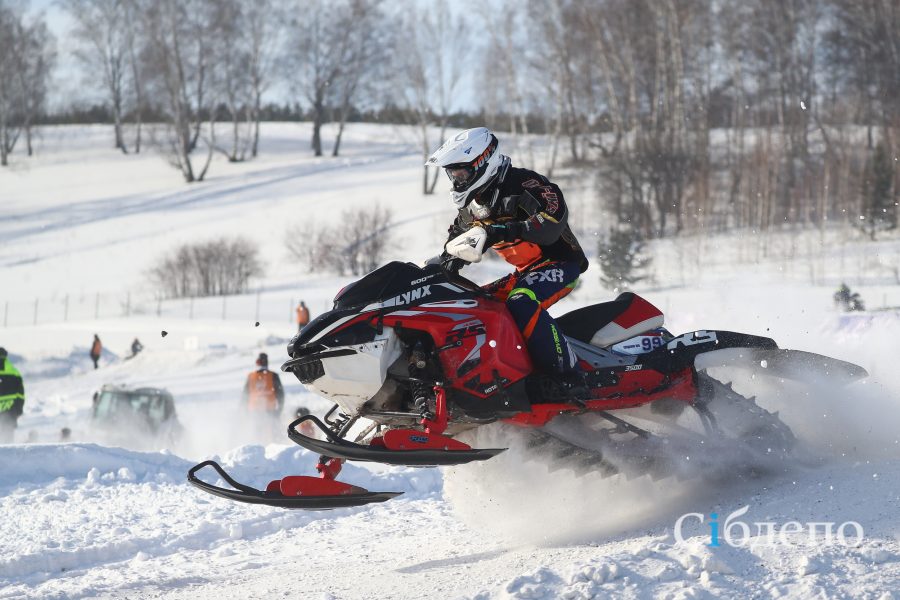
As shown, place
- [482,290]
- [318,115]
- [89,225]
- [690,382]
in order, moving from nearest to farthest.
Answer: [482,290] < [690,382] < [89,225] < [318,115]

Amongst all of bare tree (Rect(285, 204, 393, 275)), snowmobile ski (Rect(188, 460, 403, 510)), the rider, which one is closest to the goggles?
the rider

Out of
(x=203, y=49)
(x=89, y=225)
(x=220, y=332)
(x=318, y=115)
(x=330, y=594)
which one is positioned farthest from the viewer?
(x=318, y=115)

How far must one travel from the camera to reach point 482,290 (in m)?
6.27

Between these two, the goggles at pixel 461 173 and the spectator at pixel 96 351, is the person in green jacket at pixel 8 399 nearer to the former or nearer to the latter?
the goggles at pixel 461 173

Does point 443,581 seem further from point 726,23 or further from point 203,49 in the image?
point 203,49

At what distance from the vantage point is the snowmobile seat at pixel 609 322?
22.2 feet

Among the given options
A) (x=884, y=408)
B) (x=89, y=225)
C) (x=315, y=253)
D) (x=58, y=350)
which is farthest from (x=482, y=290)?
(x=89, y=225)

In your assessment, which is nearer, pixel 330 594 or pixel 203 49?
pixel 330 594

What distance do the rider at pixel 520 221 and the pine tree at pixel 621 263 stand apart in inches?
879

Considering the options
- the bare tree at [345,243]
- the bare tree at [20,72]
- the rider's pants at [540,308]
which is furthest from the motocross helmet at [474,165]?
the bare tree at [20,72]

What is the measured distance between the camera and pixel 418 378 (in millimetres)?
5762

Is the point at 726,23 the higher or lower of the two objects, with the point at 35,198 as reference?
higher

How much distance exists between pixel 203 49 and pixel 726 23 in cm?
2558

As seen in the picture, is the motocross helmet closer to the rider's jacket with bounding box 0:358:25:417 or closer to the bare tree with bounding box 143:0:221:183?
the rider's jacket with bounding box 0:358:25:417
